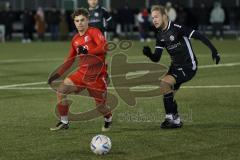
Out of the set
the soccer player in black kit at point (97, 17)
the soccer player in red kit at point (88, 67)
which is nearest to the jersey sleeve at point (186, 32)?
the soccer player in red kit at point (88, 67)

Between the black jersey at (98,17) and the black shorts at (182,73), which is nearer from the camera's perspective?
the black shorts at (182,73)

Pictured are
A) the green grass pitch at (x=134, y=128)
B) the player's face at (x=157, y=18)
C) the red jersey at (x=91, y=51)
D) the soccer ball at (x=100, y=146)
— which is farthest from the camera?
the player's face at (x=157, y=18)

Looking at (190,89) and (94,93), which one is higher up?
(94,93)

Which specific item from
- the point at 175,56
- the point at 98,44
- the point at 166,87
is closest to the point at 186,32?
the point at 175,56

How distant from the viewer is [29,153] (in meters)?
7.80

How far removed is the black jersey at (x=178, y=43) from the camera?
947 cm

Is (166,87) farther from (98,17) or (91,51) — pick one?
(98,17)

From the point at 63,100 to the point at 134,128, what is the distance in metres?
1.17

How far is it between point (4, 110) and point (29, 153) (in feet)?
12.7

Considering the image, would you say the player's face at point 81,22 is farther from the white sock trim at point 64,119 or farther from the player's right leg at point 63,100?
the white sock trim at point 64,119

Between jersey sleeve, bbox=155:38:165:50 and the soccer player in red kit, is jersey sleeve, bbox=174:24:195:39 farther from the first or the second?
the soccer player in red kit

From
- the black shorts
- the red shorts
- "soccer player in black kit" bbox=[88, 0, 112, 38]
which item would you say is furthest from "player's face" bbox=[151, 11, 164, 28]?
"soccer player in black kit" bbox=[88, 0, 112, 38]

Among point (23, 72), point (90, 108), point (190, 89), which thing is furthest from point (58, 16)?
point (90, 108)

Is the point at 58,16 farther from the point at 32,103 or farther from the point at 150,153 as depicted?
the point at 150,153
